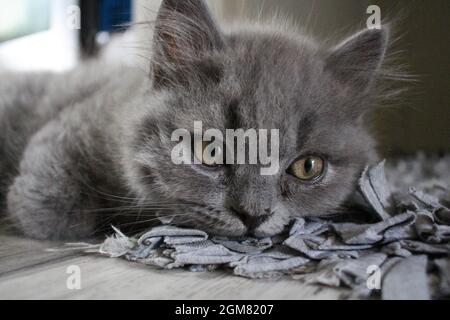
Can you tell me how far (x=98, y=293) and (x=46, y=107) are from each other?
108 centimetres

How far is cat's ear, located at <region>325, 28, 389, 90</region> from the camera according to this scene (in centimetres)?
122

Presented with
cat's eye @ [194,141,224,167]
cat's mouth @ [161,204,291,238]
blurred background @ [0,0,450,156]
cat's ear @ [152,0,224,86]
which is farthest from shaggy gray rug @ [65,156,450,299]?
blurred background @ [0,0,450,156]

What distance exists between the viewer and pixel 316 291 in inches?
32.7

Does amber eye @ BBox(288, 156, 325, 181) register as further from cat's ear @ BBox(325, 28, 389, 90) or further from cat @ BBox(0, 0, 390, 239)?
cat's ear @ BBox(325, 28, 389, 90)

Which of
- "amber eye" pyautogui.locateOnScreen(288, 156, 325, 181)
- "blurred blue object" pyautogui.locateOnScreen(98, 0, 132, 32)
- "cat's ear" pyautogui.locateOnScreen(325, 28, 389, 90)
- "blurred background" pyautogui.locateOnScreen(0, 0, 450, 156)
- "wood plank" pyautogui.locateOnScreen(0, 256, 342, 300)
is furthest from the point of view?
"blurred blue object" pyautogui.locateOnScreen(98, 0, 132, 32)

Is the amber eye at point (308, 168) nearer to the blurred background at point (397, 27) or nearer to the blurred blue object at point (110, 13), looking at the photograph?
the blurred background at point (397, 27)

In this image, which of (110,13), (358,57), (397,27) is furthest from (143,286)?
(110,13)

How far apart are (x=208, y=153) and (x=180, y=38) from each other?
345mm

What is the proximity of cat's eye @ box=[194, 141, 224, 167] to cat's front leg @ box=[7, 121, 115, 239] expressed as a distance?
38cm

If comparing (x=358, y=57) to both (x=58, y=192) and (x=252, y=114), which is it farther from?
(x=58, y=192)

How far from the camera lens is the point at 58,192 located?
1259mm

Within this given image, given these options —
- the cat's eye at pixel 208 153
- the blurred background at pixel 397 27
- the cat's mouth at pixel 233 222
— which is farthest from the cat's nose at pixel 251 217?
the blurred background at pixel 397 27
